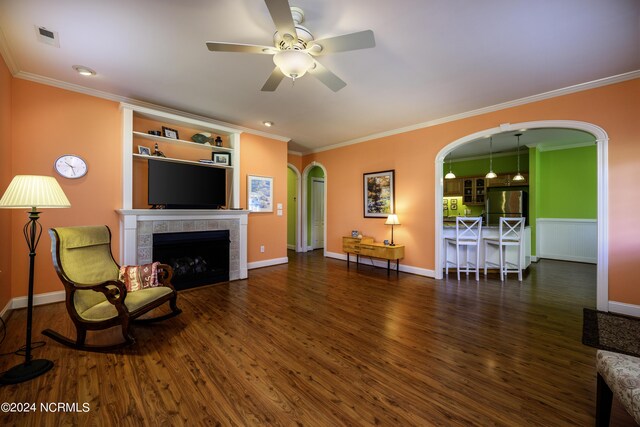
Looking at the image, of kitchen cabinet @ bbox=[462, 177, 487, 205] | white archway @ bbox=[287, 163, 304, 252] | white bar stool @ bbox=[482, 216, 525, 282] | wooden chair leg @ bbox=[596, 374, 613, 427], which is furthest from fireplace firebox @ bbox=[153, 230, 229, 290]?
kitchen cabinet @ bbox=[462, 177, 487, 205]

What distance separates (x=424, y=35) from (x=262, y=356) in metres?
3.18

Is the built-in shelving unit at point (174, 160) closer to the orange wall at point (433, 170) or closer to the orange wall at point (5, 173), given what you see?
the orange wall at point (5, 173)

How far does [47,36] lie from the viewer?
247 cm

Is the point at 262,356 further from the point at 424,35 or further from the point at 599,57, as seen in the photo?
the point at 599,57

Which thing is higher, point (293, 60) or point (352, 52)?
point (352, 52)

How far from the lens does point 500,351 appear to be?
2293 millimetres

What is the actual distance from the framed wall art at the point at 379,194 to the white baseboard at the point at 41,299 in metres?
5.25

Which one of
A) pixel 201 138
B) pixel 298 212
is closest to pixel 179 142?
pixel 201 138

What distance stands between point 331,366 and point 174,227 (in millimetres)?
3204

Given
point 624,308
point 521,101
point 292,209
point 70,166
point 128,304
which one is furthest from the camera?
point 292,209

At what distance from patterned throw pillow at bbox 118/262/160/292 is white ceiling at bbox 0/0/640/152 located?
90.2 inches

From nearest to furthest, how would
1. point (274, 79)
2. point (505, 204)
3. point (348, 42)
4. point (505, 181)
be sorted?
point (348, 42), point (274, 79), point (505, 204), point (505, 181)

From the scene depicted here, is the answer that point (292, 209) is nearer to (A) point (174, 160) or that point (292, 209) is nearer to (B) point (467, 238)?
(A) point (174, 160)

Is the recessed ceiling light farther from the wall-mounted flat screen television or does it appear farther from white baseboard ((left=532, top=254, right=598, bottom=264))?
white baseboard ((left=532, top=254, right=598, bottom=264))
